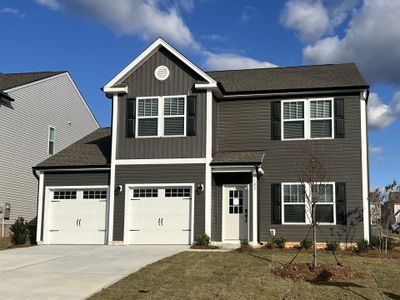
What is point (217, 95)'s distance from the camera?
1975 cm

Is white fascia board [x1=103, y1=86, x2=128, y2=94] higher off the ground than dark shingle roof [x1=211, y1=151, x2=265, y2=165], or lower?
higher

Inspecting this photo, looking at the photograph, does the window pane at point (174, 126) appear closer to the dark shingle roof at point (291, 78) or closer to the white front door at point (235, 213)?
the dark shingle roof at point (291, 78)

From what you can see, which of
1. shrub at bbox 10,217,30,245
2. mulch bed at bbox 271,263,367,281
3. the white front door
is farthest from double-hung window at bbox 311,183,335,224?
shrub at bbox 10,217,30,245

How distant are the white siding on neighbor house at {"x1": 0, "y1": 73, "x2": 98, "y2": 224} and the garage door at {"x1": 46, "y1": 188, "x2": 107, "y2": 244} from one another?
16.3 feet

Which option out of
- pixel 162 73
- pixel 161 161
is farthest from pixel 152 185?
pixel 162 73

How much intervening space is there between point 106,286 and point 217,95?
410 inches

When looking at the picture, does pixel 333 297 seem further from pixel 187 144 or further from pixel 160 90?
pixel 160 90

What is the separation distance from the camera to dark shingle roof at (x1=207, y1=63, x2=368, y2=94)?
19.2 m

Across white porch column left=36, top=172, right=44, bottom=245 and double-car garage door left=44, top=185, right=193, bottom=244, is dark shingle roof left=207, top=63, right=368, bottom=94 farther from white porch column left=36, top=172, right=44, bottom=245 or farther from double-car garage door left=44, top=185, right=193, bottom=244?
white porch column left=36, top=172, right=44, bottom=245

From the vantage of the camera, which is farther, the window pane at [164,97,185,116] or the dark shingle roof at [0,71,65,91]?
the dark shingle roof at [0,71,65,91]

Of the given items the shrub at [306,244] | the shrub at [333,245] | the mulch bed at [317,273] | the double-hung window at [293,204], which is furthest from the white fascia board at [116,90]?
the mulch bed at [317,273]

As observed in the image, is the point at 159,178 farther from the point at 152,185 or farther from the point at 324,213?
the point at 324,213

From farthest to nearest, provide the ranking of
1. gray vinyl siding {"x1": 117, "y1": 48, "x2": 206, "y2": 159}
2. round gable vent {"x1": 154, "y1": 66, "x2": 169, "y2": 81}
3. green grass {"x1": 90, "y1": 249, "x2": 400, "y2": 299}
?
round gable vent {"x1": 154, "y1": 66, "x2": 169, "y2": 81} < gray vinyl siding {"x1": 117, "y1": 48, "x2": 206, "y2": 159} < green grass {"x1": 90, "y1": 249, "x2": 400, "y2": 299}

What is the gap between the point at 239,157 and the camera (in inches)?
747
